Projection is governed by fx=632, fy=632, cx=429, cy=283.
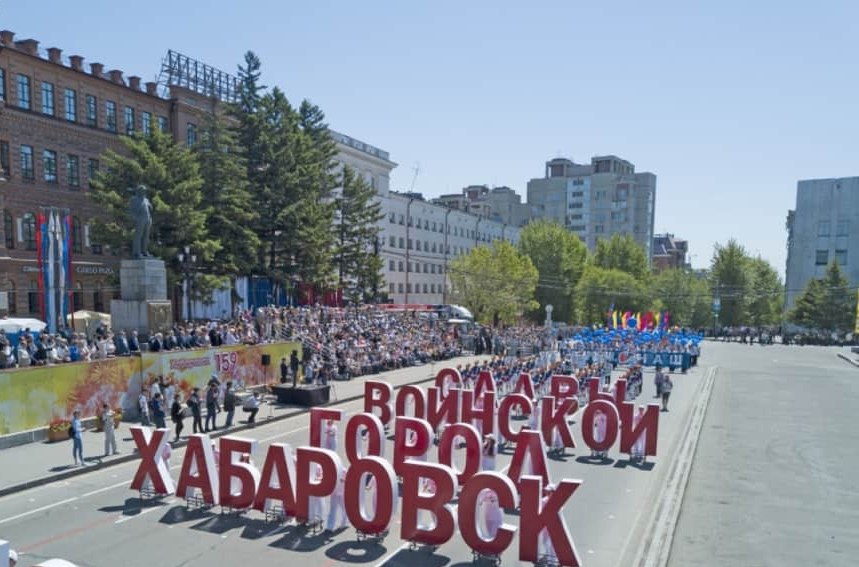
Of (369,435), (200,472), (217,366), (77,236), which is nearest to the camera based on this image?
(200,472)

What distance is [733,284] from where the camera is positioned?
80.4 meters

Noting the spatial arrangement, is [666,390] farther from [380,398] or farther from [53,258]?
[53,258]

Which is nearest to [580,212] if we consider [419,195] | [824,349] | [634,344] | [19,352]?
[419,195]

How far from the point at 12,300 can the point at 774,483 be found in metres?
37.4

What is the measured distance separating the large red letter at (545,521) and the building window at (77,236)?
36839mm

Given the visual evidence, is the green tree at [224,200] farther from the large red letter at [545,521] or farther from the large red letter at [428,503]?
the large red letter at [545,521]

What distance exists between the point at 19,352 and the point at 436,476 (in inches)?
614

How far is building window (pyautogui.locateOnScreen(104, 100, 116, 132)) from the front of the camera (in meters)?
40.5

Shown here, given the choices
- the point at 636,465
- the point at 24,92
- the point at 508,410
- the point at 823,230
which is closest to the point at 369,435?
the point at 508,410

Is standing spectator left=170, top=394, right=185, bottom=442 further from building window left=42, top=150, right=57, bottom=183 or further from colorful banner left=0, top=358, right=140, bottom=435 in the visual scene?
building window left=42, top=150, right=57, bottom=183

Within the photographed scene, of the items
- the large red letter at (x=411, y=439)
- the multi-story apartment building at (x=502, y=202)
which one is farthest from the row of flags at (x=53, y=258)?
the multi-story apartment building at (x=502, y=202)

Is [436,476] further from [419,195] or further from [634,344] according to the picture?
[419,195]

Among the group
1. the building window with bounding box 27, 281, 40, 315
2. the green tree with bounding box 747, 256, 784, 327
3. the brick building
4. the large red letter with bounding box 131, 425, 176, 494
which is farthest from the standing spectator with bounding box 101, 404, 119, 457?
the green tree with bounding box 747, 256, 784, 327

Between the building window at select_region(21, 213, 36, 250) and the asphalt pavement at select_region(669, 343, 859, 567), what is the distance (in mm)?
36256
